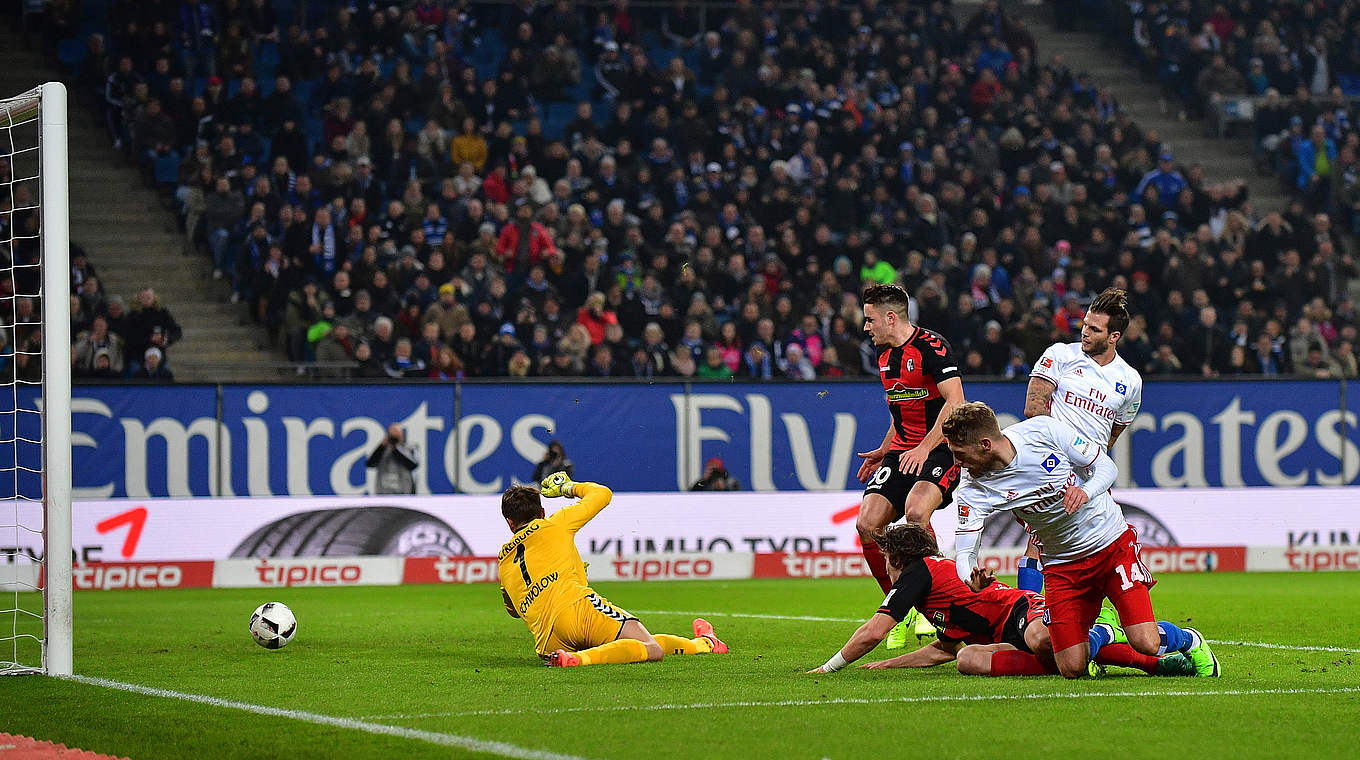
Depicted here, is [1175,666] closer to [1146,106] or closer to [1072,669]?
[1072,669]

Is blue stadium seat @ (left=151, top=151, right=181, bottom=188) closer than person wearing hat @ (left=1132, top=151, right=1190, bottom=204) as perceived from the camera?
Yes

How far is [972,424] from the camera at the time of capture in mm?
7195

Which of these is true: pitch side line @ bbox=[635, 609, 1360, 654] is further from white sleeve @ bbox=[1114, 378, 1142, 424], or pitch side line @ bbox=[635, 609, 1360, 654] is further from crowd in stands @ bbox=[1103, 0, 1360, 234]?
crowd in stands @ bbox=[1103, 0, 1360, 234]

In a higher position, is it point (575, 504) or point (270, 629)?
point (575, 504)

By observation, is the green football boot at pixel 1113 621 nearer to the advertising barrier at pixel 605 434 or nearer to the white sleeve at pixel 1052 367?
the white sleeve at pixel 1052 367

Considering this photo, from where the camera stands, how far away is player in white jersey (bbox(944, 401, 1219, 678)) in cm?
748

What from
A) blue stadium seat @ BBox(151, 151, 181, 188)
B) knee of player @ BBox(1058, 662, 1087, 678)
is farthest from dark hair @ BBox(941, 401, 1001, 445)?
blue stadium seat @ BBox(151, 151, 181, 188)

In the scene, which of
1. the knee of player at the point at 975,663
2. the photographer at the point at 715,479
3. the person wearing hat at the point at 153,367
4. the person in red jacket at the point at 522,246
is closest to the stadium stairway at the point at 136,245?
the person wearing hat at the point at 153,367

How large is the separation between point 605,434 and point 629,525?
1.45m

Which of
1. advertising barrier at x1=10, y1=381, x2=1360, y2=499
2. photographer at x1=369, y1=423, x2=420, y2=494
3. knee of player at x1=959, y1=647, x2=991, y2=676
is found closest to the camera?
knee of player at x1=959, y1=647, x2=991, y2=676

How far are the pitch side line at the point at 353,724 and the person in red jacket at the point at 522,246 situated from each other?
13.8 m

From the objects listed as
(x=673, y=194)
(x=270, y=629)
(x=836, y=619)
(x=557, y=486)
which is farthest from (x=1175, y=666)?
(x=673, y=194)

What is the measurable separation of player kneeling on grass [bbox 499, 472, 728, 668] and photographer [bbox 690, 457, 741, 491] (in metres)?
9.82

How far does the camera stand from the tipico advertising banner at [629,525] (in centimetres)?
1762
